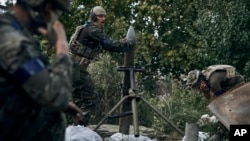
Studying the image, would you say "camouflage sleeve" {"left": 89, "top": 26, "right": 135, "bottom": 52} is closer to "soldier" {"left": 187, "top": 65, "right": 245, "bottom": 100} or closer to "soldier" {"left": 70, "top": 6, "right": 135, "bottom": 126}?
"soldier" {"left": 70, "top": 6, "right": 135, "bottom": 126}

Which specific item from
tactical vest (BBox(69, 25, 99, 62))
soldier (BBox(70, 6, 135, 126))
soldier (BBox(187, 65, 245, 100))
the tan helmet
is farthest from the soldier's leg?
soldier (BBox(187, 65, 245, 100))

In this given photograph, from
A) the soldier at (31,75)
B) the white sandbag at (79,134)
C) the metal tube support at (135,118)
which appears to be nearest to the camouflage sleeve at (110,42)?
the metal tube support at (135,118)

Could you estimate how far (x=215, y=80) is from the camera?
8000mm

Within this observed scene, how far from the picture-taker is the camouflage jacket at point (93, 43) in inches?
327

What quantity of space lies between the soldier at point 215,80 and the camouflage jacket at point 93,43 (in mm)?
934

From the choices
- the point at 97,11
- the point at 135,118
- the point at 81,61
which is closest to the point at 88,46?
the point at 81,61

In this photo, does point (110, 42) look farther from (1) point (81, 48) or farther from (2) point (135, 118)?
(2) point (135, 118)

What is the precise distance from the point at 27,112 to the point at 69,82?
30cm

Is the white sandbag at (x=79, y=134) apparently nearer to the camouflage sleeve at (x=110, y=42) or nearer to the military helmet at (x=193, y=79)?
the camouflage sleeve at (x=110, y=42)

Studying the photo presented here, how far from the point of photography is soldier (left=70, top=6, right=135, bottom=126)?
833 cm

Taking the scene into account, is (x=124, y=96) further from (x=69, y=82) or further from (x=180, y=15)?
(x=180, y=15)

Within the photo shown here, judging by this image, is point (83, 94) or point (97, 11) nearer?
point (97, 11)

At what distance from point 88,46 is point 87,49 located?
5cm

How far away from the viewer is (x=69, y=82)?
3.24 metres
